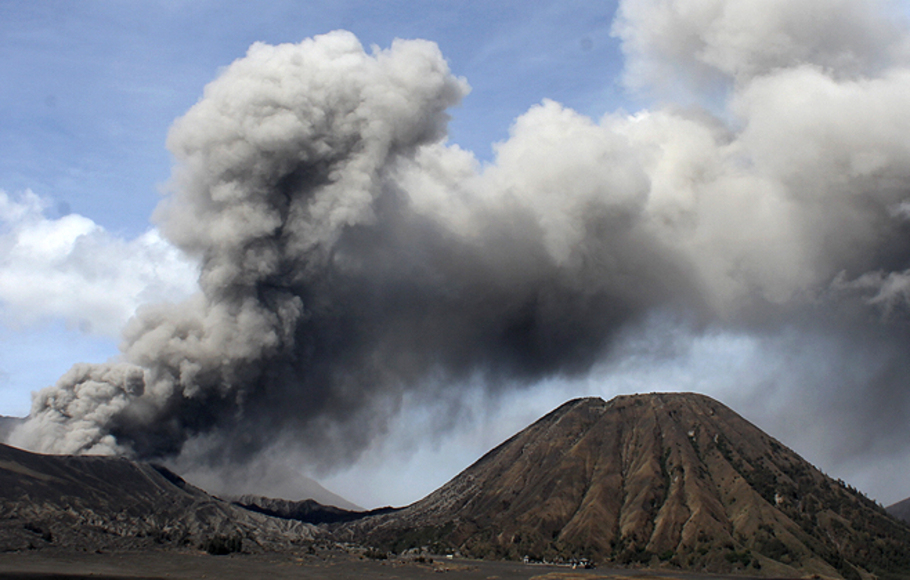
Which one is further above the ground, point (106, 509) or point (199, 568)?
point (106, 509)

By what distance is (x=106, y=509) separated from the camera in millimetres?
128125

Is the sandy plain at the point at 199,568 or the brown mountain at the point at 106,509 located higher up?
the brown mountain at the point at 106,509

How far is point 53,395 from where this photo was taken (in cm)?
14212

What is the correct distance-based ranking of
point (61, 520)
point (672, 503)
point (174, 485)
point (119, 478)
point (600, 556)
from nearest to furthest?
point (61, 520) → point (119, 478) → point (174, 485) → point (600, 556) → point (672, 503)

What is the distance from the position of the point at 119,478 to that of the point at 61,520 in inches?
790

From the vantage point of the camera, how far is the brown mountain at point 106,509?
11400 cm

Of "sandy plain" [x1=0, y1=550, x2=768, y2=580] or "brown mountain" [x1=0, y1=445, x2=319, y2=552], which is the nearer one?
"sandy plain" [x1=0, y1=550, x2=768, y2=580]

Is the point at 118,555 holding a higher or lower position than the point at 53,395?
lower

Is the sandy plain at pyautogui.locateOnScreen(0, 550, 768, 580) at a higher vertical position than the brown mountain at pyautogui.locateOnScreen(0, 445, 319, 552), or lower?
lower

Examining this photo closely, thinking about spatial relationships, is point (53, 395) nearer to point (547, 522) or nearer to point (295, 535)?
point (295, 535)

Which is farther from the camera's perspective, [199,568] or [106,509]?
[106,509]

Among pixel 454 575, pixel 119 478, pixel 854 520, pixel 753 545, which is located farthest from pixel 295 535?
pixel 854 520

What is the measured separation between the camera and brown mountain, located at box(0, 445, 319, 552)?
114000 millimetres

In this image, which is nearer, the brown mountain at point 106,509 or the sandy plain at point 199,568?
the sandy plain at point 199,568
